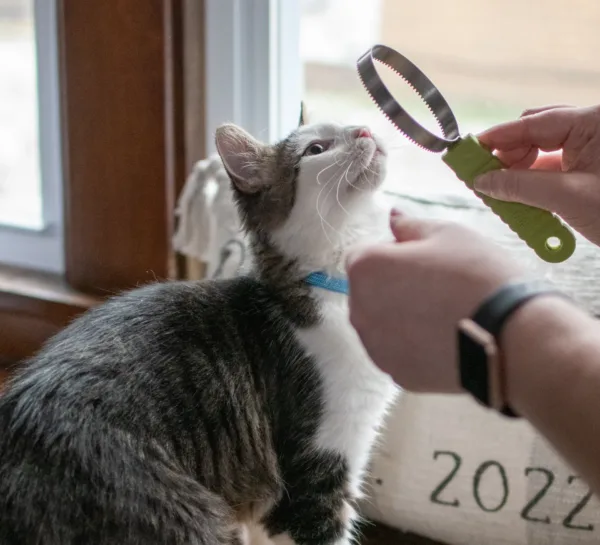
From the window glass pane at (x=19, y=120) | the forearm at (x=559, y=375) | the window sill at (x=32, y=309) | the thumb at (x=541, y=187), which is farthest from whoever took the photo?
the window glass pane at (x=19, y=120)

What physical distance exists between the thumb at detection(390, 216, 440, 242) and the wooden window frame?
0.83 meters

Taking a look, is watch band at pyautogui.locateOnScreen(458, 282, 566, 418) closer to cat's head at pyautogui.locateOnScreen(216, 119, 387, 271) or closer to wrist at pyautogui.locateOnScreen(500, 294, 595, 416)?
wrist at pyautogui.locateOnScreen(500, 294, 595, 416)

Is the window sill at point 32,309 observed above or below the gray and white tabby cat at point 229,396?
below

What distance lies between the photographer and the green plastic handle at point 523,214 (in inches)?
35.8

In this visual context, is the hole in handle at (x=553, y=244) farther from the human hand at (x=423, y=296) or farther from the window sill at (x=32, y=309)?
the window sill at (x=32, y=309)

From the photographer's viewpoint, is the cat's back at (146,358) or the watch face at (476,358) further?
the cat's back at (146,358)

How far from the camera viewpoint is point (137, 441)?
0.95 metres

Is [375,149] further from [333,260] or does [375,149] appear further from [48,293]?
[48,293]

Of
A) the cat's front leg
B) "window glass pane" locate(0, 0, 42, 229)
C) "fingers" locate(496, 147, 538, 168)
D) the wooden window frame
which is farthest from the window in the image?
"fingers" locate(496, 147, 538, 168)

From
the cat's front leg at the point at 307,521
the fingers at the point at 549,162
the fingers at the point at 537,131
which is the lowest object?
the cat's front leg at the point at 307,521

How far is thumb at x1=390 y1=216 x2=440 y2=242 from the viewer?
29.8 inches

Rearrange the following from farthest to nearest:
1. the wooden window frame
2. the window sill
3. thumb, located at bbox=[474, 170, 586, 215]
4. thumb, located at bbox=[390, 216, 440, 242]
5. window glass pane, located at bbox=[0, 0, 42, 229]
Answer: window glass pane, located at bbox=[0, 0, 42, 229] → the window sill → the wooden window frame → thumb, located at bbox=[474, 170, 586, 215] → thumb, located at bbox=[390, 216, 440, 242]

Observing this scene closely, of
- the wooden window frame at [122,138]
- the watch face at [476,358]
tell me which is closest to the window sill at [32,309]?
the wooden window frame at [122,138]

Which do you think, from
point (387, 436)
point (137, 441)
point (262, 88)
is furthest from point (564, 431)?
point (262, 88)
